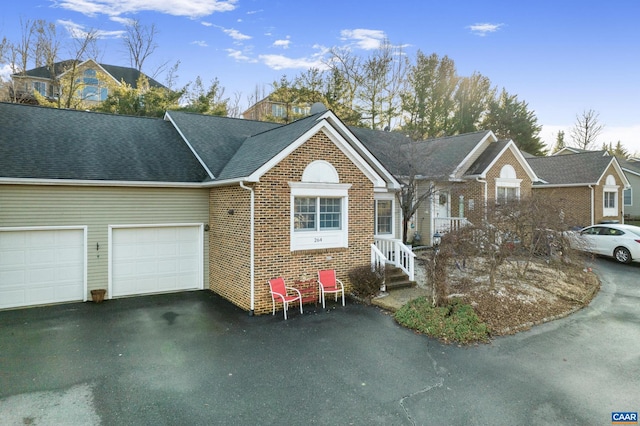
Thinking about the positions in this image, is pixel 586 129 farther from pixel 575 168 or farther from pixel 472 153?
pixel 472 153

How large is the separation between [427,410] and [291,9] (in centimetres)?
1683

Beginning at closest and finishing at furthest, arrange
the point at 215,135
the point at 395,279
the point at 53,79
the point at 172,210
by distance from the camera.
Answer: the point at 172,210, the point at 395,279, the point at 215,135, the point at 53,79

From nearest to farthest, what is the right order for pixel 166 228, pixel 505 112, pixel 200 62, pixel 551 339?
1. pixel 551 339
2. pixel 166 228
3. pixel 200 62
4. pixel 505 112

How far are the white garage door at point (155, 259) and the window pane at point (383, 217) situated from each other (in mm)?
6729

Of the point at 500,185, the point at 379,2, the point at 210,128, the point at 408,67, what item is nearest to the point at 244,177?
the point at 210,128

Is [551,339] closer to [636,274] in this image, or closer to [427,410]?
[427,410]

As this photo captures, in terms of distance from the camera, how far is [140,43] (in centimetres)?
3081

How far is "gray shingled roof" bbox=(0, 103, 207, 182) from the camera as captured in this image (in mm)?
9695

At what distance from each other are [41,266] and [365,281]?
8803 millimetres

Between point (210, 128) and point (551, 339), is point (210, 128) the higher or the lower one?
the higher one

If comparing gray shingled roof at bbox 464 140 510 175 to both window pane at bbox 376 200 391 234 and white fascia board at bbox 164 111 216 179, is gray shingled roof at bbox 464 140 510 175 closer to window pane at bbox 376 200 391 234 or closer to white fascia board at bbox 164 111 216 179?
window pane at bbox 376 200 391 234

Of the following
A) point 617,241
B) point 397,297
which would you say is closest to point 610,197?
point 617,241

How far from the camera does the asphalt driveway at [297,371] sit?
16.0ft

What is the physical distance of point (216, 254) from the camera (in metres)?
11.1
